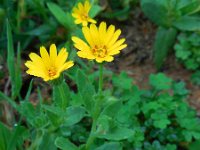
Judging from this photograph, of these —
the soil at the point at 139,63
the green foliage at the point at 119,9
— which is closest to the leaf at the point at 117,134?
the soil at the point at 139,63

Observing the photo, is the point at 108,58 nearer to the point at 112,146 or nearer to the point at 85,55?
the point at 85,55

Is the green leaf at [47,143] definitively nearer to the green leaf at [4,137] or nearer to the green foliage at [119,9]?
the green leaf at [4,137]

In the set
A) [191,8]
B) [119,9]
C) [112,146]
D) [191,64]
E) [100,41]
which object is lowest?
[112,146]

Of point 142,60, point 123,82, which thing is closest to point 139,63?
point 142,60

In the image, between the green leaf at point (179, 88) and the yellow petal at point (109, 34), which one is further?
the green leaf at point (179, 88)

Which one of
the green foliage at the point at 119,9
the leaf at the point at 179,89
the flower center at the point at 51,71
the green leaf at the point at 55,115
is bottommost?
the green leaf at the point at 55,115

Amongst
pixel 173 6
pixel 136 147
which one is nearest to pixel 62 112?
pixel 136 147
